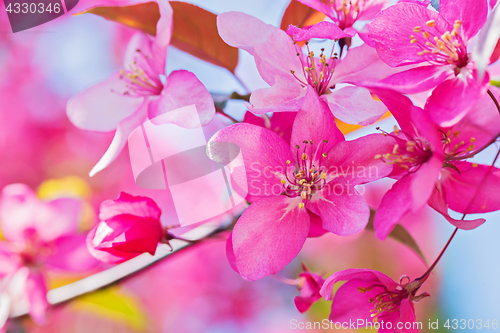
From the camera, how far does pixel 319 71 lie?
0.37m

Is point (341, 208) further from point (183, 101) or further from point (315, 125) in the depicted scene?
point (183, 101)

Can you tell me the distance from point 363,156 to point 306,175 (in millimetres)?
60

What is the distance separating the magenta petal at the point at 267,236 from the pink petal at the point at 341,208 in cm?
2

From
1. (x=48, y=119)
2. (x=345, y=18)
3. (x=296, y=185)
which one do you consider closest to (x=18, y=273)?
(x=296, y=185)

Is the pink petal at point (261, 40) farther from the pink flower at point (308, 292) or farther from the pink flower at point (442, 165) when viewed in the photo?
the pink flower at point (308, 292)

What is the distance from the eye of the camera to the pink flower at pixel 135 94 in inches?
14.2

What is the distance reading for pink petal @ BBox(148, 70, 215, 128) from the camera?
1.10 ft

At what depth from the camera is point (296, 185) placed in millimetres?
346

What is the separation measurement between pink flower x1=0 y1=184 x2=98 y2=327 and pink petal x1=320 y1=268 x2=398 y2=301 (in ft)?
1.22

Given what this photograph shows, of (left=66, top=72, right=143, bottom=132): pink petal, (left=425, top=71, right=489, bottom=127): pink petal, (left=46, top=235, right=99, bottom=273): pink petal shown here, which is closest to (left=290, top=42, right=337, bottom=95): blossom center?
(left=425, top=71, right=489, bottom=127): pink petal

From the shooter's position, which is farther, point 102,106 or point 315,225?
point 102,106

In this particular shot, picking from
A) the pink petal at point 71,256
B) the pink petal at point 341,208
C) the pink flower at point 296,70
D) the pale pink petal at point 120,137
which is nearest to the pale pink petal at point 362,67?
the pink flower at point 296,70

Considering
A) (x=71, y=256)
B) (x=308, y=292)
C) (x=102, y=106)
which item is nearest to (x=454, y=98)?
(x=308, y=292)

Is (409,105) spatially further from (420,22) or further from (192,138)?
(192,138)
